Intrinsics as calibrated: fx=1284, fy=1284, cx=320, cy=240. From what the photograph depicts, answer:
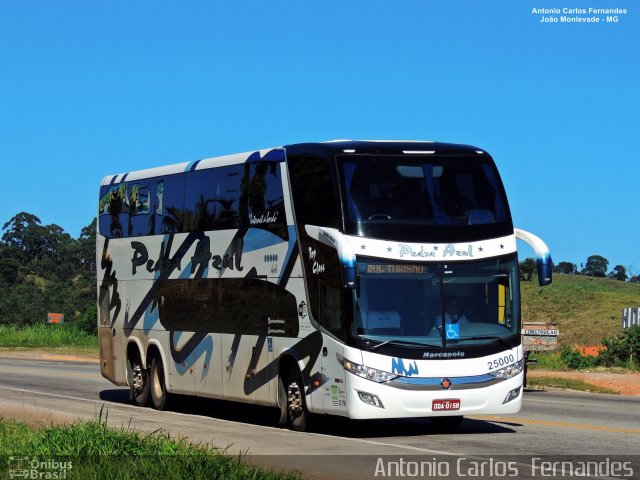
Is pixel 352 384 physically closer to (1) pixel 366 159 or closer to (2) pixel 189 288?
(1) pixel 366 159

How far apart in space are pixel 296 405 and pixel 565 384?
46.0ft

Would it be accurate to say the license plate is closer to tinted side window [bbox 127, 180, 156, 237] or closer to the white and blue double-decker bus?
the white and blue double-decker bus

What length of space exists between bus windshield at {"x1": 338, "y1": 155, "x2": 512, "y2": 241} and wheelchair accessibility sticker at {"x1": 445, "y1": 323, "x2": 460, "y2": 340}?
1.25m

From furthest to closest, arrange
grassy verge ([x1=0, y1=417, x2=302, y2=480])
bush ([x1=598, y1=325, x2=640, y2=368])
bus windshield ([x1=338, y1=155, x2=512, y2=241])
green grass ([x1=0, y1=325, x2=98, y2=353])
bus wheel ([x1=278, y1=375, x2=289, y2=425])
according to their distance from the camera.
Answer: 1. green grass ([x1=0, y1=325, x2=98, y2=353])
2. bush ([x1=598, y1=325, x2=640, y2=368])
3. bus wheel ([x1=278, y1=375, x2=289, y2=425])
4. bus windshield ([x1=338, y1=155, x2=512, y2=241])
5. grassy verge ([x1=0, y1=417, x2=302, y2=480])

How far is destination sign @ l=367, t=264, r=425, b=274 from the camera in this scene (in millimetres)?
17922

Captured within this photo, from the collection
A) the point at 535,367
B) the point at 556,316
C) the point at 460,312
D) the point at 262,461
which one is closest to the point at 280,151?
the point at 460,312

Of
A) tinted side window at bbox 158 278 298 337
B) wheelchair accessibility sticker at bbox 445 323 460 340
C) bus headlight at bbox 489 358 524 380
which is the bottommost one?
bus headlight at bbox 489 358 524 380

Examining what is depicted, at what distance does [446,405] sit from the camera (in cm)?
1778

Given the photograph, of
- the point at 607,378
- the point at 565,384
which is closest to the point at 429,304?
the point at 565,384

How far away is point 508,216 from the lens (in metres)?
18.9

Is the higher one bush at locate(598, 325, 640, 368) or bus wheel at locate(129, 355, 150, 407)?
bus wheel at locate(129, 355, 150, 407)

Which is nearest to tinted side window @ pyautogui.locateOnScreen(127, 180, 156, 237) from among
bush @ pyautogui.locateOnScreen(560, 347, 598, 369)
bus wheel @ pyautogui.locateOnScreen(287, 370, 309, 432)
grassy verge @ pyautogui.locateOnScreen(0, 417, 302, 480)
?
bus wheel @ pyautogui.locateOnScreen(287, 370, 309, 432)

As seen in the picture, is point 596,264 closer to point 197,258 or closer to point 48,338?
point 48,338

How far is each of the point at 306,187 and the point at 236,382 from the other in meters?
4.11
